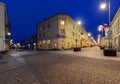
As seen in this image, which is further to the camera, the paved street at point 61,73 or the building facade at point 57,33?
the building facade at point 57,33

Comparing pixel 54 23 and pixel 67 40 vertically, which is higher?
pixel 54 23

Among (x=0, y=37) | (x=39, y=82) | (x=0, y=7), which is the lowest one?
(x=39, y=82)

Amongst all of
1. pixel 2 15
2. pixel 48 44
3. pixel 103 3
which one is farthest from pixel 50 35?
pixel 103 3

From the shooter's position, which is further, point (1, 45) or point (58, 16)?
point (58, 16)

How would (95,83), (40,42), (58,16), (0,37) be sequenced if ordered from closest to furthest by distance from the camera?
(95,83), (0,37), (58,16), (40,42)

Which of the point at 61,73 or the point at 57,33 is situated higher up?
the point at 57,33

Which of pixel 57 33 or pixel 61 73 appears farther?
pixel 57 33

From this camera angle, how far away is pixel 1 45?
33594 mm

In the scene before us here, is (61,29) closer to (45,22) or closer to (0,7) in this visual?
(45,22)

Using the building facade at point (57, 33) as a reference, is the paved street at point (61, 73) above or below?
below

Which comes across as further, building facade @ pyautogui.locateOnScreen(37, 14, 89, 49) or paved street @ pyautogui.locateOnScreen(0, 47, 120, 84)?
building facade @ pyautogui.locateOnScreen(37, 14, 89, 49)

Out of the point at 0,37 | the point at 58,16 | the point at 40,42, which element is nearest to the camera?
the point at 0,37

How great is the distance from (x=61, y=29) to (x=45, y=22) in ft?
33.6

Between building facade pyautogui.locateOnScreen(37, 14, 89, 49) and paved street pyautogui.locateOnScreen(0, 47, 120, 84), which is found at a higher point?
building facade pyautogui.locateOnScreen(37, 14, 89, 49)
